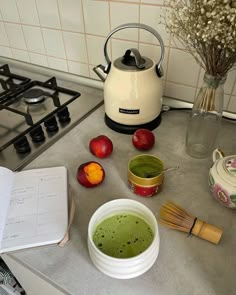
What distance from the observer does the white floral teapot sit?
1.63 feet

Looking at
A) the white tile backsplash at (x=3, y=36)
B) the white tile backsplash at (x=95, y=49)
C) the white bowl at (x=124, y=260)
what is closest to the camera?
the white bowl at (x=124, y=260)

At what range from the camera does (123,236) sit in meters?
0.46

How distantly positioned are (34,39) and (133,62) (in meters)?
0.56

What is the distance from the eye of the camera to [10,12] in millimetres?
1016

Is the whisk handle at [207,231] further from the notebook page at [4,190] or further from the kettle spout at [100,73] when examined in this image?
the kettle spout at [100,73]

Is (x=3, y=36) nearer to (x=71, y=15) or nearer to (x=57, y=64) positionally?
(x=57, y=64)

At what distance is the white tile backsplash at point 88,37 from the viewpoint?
76 cm

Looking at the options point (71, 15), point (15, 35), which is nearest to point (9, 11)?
point (15, 35)

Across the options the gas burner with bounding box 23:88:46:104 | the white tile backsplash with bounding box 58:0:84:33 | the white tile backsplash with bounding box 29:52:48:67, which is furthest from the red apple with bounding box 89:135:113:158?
the white tile backsplash with bounding box 29:52:48:67

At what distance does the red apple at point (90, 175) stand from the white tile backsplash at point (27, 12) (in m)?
0.69

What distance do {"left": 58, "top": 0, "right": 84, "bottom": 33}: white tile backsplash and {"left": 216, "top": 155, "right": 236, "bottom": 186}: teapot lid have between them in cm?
65

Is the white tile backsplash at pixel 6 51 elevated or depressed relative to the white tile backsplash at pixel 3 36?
depressed

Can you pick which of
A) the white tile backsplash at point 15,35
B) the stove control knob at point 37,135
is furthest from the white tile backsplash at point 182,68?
the white tile backsplash at point 15,35

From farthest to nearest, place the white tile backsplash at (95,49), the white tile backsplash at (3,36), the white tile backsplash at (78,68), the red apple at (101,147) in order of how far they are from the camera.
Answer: the white tile backsplash at (3,36), the white tile backsplash at (78,68), the white tile backsplash at (95,49), the red apple at (101,147)
